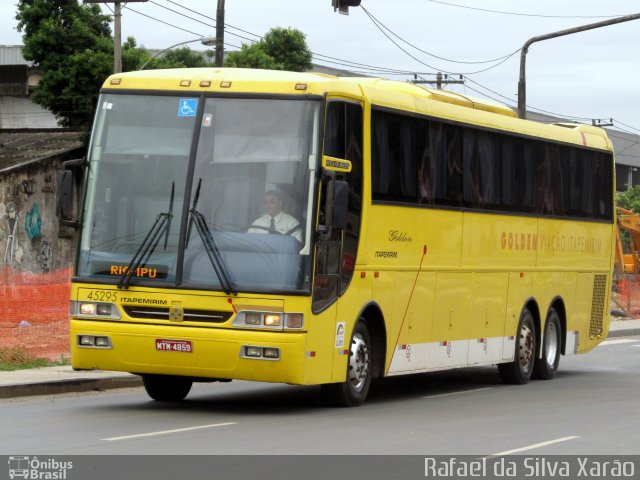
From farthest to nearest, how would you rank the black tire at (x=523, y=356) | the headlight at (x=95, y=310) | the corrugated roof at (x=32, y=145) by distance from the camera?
the corrugated roof at (x=32, y=145) < the black tire at (x=523, y=356) < the headlight at (x=95, y=310)

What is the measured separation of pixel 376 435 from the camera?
12.7m

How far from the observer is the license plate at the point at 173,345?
14.0 m

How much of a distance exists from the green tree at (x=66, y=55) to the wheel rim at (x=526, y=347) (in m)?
23.3

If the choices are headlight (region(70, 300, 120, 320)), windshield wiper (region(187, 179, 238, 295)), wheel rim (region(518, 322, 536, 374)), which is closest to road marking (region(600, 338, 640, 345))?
wheel rim (region(518, 322, 536, 374))

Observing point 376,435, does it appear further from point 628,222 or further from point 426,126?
point 628,222

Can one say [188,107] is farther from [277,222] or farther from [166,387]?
[166,387]

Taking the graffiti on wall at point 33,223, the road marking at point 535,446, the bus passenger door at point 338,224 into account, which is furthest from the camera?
the graffiti on wall at point 33,223

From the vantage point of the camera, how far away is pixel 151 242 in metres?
14.2

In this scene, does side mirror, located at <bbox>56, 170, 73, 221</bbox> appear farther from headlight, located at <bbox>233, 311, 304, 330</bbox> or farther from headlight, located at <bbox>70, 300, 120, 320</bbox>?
headlight, located at <bbox>233, 311, 304, 330</bbox>

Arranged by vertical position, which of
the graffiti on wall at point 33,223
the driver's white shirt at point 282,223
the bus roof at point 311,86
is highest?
the bus roof at point 311,86

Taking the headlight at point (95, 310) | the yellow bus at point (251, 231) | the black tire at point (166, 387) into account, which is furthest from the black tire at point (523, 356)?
the headlight at point (95, 310)

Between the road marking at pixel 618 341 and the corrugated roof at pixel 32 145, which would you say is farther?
the corrugated roof at pixel 32 145

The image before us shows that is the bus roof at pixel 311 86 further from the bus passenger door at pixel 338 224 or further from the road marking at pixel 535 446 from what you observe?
the road marking at pixel 535 446
